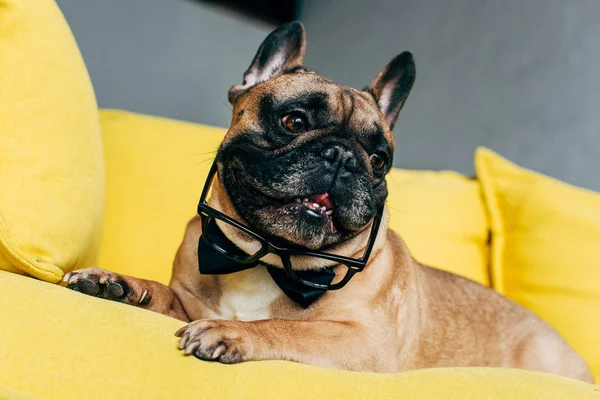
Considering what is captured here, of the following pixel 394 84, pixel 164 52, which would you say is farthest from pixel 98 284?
pixel 164 52

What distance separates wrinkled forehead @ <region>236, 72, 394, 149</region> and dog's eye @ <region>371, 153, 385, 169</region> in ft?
0.13

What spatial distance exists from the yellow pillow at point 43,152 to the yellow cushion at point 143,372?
148mm

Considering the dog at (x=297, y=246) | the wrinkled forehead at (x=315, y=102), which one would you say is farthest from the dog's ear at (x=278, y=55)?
the wrinkled forehead at (x=315, y=102)

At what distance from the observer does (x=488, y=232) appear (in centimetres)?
197

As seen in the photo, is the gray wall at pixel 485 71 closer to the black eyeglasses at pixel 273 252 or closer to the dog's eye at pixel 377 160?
the dog's eye at pixel 377 160

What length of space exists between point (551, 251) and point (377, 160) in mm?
885

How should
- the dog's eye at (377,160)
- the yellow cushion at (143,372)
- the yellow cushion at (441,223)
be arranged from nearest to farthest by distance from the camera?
the yellow cushion at (143,372), the dog's eye at (377,160), the yellow cushion at (441,223)

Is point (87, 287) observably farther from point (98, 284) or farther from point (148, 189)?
point (148, 189)

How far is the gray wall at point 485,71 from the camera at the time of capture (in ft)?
7.00

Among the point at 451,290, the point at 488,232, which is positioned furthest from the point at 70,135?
the point at 488,232

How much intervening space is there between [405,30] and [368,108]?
1.56 m

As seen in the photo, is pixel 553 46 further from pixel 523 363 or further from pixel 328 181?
pixel 328 181

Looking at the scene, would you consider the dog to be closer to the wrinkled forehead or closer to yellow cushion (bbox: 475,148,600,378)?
the wrinkled forehead

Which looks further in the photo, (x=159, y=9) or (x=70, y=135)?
(x=159, y=9)
